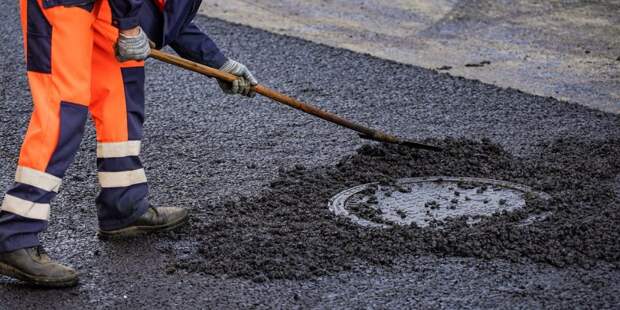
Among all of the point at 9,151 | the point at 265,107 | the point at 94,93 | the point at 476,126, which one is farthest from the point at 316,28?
the point at 94,93

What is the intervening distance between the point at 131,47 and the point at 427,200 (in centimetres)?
155

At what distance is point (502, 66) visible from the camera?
7.91 meters

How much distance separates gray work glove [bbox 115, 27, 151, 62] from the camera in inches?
176

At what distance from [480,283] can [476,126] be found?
89.2 inches

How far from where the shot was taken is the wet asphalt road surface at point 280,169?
169 inches

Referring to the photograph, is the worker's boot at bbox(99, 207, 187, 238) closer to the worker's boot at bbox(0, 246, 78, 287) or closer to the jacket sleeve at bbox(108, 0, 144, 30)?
the worker's boot at bbox(0, 246, 78, 287)

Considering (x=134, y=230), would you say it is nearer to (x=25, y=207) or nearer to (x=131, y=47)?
(x=25, y=207)

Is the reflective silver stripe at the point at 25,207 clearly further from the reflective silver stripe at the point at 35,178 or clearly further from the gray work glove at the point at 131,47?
the gray work glove at the point at 131,47

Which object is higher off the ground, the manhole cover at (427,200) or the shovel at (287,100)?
the shovel at (287,100)

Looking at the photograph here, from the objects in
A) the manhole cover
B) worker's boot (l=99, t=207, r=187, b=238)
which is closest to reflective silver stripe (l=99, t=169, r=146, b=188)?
worker's boot (l=99, t=207, r=187, b=238)

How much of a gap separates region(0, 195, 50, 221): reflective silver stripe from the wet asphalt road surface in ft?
1.00

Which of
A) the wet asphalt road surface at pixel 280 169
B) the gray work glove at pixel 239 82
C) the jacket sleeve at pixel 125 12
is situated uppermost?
the jacket sleeve at pixel 125 12

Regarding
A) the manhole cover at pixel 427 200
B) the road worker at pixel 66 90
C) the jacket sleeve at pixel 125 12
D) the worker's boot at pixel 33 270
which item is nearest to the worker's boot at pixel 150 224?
the road worker at pixel 66 90

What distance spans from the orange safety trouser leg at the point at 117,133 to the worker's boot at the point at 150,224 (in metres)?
0.02
